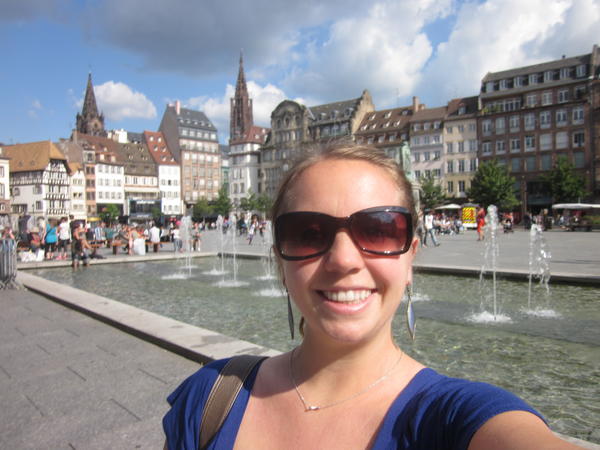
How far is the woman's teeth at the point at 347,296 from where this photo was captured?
1294mm

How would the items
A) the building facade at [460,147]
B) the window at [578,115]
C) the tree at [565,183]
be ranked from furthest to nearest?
the building facade at [460,147] < the window at [578,115] < the tree at [565,183]

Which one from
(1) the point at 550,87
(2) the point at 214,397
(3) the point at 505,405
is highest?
(1) the point at 550,87

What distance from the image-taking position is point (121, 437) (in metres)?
3.25

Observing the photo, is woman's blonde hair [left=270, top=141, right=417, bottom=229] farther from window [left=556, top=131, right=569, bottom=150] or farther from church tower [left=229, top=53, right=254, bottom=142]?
church tower [left=229, top=53, right=254, bottom=142]

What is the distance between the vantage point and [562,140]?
189 feet

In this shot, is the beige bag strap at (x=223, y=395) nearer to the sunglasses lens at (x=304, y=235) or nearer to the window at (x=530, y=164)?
the sunglasses lens at (x=304, y=235)

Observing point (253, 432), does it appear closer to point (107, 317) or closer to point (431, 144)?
point (107, 317)

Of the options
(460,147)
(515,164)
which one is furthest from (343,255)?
(460,147)

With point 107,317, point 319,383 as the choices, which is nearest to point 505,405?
point 319,383

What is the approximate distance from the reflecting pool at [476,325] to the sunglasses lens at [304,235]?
3.03 metres

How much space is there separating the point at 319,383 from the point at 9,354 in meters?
5.31

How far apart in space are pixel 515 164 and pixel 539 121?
5.83m

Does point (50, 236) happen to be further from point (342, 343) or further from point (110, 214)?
point (110, 214)

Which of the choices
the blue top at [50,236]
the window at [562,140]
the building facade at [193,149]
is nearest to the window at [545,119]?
the window at [562,140]
